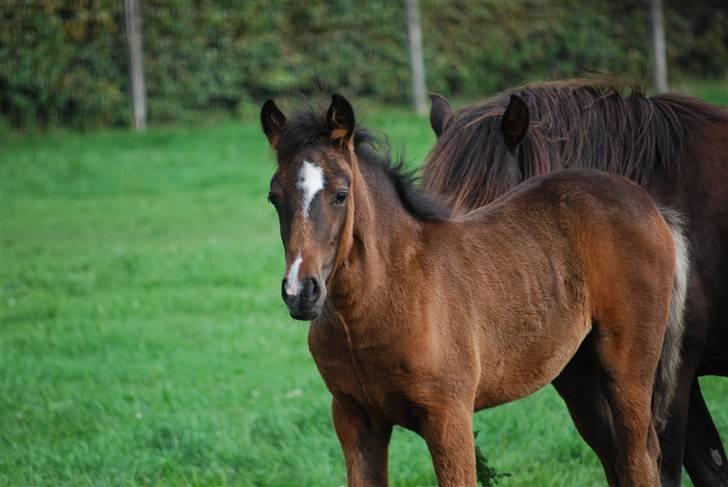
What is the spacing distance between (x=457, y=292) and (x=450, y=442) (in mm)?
495

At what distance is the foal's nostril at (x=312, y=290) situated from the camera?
2.95 m

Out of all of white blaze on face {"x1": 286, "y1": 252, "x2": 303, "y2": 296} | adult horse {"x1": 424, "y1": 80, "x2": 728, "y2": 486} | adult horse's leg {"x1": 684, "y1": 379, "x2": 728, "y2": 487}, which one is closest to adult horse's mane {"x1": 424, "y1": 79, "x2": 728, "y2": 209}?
adult horse {"x1": 424, "y1": 80, "x2": 728, "y2": 486}

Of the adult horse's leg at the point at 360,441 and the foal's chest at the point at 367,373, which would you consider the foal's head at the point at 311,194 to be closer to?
the foal's chest at the point at 367,373

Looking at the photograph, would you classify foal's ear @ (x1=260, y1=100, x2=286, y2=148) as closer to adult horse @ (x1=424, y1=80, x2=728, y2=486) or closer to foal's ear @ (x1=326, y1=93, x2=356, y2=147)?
foal's ear @ (x1=326, y1=93, x2=356, y2=147)

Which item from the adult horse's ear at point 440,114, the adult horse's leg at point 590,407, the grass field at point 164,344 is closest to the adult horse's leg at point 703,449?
the adult horse's leg at point 590,407

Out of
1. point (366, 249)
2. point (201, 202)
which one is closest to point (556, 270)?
point (366, 249)

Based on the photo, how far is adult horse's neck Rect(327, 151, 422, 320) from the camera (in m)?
3.29

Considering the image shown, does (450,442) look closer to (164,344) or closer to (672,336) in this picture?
(672,336)

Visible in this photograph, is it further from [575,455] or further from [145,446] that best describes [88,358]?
[575,455]

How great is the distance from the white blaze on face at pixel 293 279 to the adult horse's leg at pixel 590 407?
4.81ft

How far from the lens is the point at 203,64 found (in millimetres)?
13977

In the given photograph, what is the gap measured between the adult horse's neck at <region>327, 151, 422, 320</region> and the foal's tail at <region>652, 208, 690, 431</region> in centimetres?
116

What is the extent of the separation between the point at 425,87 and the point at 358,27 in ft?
4.33

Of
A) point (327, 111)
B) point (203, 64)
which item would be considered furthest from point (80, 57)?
point (327, 111)
